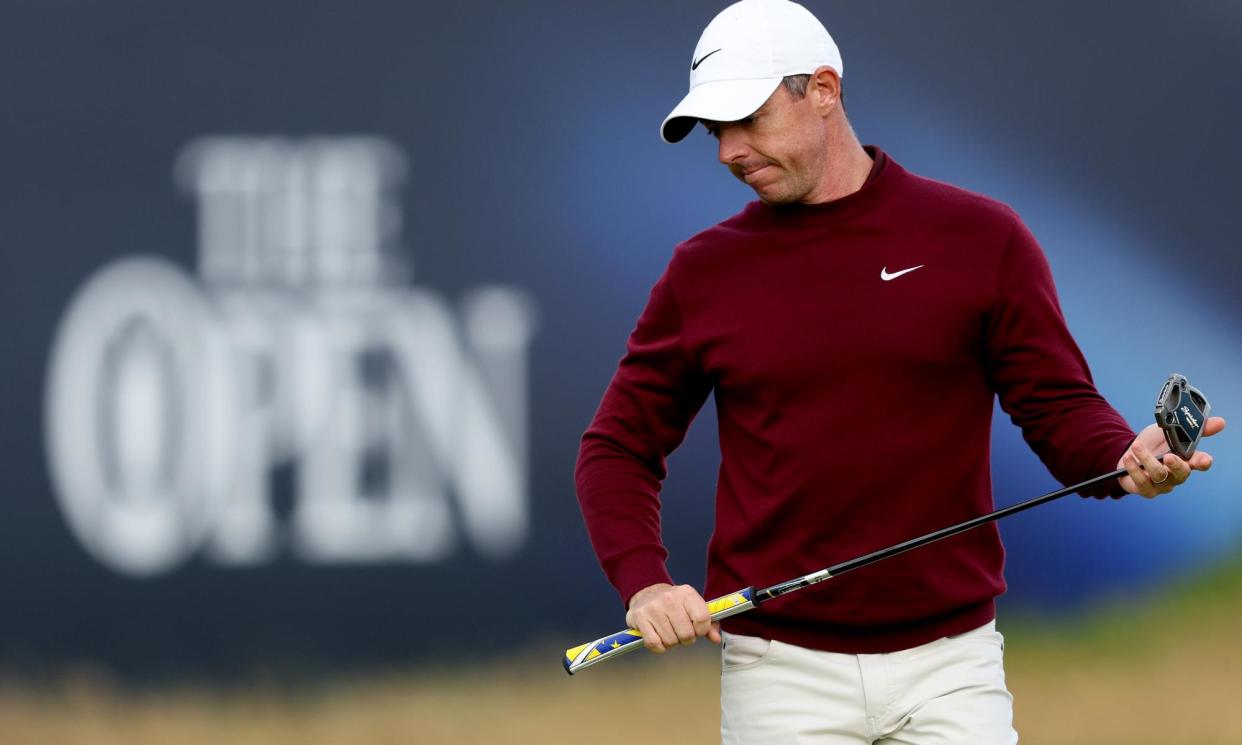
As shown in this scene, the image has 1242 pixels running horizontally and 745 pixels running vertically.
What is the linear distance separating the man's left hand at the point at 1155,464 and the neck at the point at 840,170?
1.93ft

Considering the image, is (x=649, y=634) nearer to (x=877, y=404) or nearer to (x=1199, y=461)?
(x=877, y=404)

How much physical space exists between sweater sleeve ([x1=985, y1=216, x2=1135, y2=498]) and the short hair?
1.22 feet

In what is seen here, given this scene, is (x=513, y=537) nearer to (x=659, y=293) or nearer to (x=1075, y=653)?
(x=1075, y=653)

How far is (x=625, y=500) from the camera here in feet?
9.41

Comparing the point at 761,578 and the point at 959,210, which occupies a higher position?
the point at 959,210

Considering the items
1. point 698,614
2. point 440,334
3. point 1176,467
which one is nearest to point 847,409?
point 698,614

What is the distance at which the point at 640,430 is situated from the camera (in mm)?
2947

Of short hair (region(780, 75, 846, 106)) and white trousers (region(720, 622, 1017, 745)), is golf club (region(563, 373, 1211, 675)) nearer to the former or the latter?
white trousers (region(720, 622, 1017, 745))

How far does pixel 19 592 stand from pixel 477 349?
1.24 metres

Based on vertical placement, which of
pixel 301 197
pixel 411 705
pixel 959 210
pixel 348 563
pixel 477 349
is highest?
pixel 959 210

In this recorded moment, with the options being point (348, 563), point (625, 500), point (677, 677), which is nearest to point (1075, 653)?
point (677, 677)

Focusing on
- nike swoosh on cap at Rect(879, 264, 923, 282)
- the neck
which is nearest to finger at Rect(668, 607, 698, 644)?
nike swoosh on cap at Rect(879, 264, 923, 282)

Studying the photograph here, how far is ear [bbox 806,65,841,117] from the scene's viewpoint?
111 inches

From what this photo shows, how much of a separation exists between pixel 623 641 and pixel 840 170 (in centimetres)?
77
